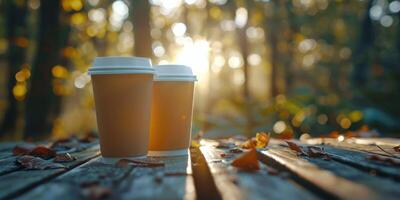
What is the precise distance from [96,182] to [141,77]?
2.51 ft

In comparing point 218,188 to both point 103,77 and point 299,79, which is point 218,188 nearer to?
point 103,77

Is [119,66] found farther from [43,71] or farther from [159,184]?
[43,71]

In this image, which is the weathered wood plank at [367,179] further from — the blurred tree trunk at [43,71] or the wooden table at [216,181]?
the blurred tree trunk at [43,71]

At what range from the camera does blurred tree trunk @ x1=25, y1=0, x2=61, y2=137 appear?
7809mm

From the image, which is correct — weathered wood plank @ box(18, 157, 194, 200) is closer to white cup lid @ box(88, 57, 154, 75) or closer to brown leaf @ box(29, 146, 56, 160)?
white cup lid @ box(88, 57, 154, 75)

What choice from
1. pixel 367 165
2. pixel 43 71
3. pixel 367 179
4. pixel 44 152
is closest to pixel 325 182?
pixel 367 179

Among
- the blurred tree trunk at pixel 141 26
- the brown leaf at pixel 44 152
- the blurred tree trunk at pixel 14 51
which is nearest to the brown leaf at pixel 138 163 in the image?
the brown leaf at pixel 44 152

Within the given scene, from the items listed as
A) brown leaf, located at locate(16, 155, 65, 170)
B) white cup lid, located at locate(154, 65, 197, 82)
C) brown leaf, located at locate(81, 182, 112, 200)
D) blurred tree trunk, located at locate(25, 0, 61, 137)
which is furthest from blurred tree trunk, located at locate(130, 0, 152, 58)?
brown leaf, located at locate(81, 182, 112, 200)

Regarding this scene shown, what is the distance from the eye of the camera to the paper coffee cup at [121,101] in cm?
229

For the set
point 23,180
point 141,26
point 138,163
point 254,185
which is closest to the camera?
point 254,185

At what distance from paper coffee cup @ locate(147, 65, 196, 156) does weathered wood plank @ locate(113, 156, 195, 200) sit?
0.51 meters

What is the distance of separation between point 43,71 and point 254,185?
703 centimetres

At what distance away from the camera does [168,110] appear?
261 cm

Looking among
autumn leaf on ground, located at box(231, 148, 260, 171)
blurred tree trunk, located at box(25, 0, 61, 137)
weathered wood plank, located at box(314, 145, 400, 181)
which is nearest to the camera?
weathered wood plank, located at box(314, 145, 400, 181)
